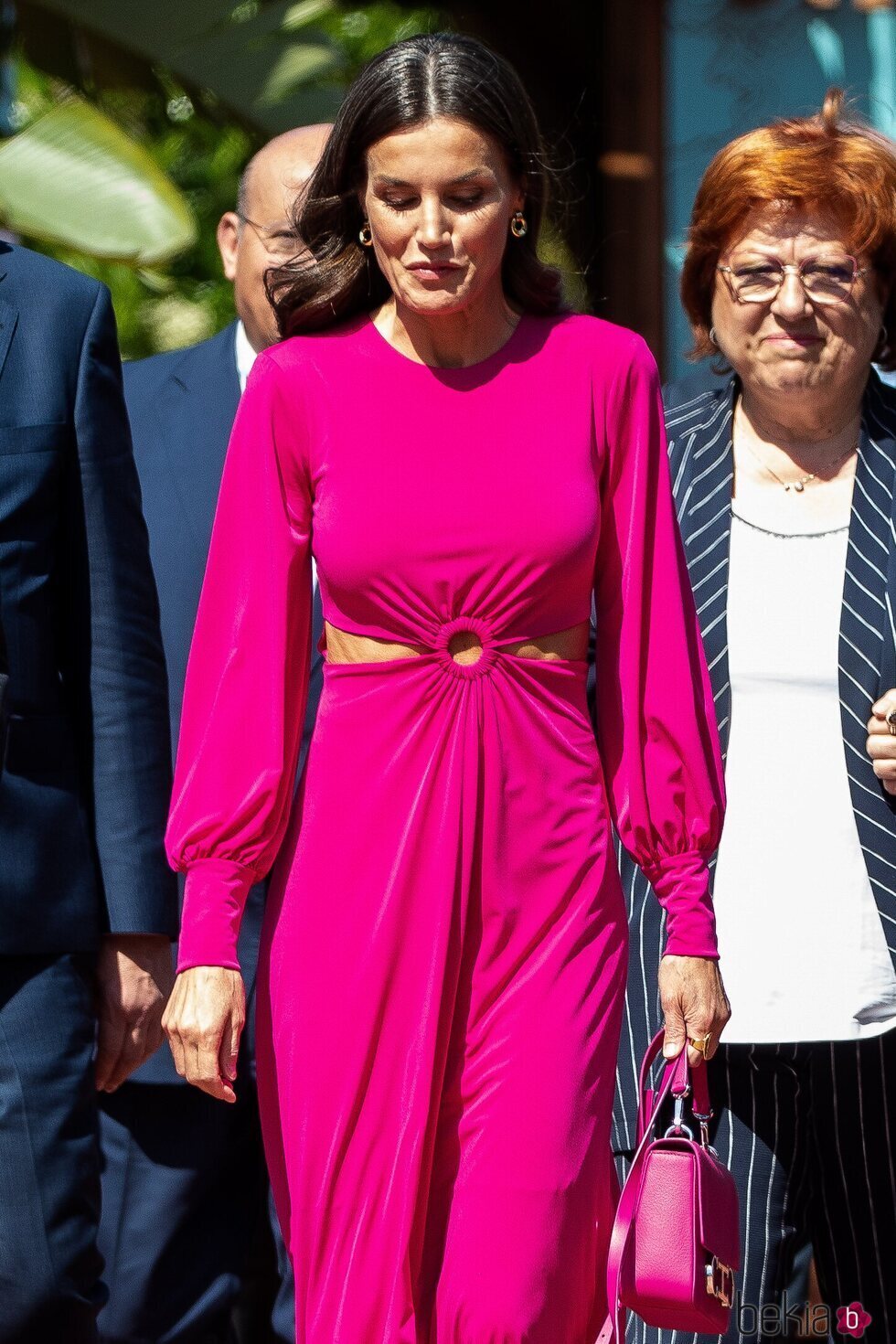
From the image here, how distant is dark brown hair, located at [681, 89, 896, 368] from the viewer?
13.7 feet

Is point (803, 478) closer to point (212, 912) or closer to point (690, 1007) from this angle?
point (690, 1007)

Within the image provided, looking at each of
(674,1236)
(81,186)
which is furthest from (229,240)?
(674,1236)

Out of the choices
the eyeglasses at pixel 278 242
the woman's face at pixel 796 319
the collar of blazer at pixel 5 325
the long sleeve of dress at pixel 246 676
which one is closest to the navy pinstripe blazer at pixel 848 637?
the woman's face at pixel 796 319

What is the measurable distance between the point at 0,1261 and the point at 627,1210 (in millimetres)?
897

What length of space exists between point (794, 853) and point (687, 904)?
2.19 ft

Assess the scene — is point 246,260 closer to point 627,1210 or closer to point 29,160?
point 29,160

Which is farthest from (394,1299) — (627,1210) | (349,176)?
(349,176)

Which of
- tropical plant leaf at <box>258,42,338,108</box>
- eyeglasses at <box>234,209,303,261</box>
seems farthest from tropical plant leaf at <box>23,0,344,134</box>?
eyeglasses at <box>234,209,303,261</box>

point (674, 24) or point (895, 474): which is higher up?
point (674, 24)

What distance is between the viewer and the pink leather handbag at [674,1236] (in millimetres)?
3219

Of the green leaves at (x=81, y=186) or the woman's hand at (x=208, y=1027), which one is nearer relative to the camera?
the woman's hand at (x=208, y=1027)

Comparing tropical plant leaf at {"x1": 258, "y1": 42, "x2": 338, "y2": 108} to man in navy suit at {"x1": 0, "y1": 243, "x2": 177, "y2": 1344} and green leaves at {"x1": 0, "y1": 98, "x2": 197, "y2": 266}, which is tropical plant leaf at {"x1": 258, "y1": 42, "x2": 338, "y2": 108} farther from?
man in navy suit at {"x1": 0, "y1": 243, "x2": 177, "y2": 1344}

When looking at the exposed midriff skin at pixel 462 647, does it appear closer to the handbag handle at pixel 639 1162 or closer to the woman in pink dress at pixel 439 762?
the woman in pink dress at pixel 439 762

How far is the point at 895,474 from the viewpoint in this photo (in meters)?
4.13
